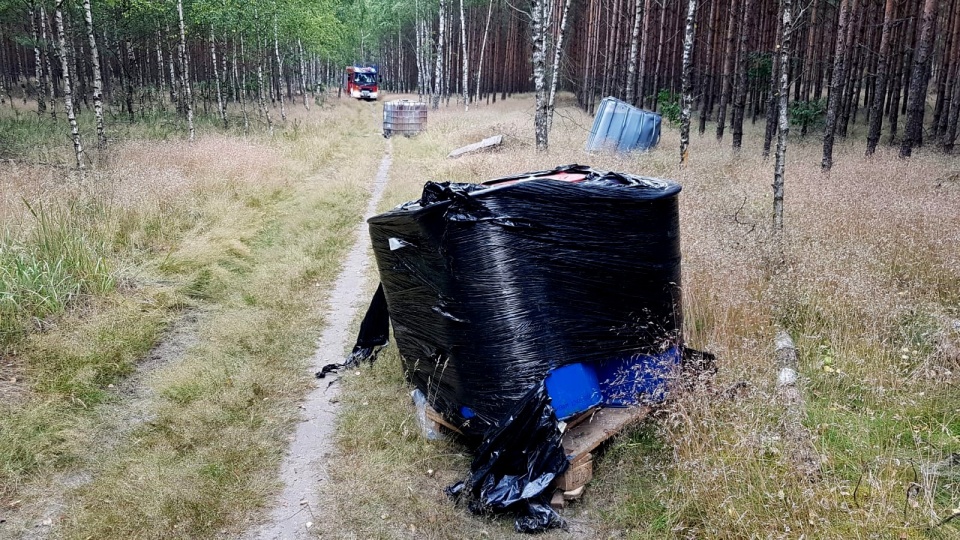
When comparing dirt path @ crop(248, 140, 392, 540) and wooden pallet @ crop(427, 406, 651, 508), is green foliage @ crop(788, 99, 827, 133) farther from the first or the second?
wooden pallet @ crop(427, 406, 651, 508)

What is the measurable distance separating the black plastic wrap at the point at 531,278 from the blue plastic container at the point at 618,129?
1244cm

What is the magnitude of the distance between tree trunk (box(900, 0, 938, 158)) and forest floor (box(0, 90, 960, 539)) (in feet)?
19.7

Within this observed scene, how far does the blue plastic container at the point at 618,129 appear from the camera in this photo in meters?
15.7

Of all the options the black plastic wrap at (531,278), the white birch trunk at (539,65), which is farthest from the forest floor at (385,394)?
the white birch trunk at (539,65)

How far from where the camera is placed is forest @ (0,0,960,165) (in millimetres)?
14406

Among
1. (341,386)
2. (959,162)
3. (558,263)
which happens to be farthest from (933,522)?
(959,162)

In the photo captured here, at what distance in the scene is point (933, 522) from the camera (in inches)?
93.7

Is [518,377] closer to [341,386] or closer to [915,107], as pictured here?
[341,386]

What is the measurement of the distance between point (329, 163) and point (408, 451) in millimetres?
13639

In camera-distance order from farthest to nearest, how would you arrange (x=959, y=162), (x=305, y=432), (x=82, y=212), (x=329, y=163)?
(x=329, y=163)
(x=959, y=162)
(x=82, y=212)
(x=305, y=432)

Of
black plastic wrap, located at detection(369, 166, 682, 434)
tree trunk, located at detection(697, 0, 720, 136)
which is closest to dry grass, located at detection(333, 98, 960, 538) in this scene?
black plastic wrap, located at detection(369, 166, 682, 434)

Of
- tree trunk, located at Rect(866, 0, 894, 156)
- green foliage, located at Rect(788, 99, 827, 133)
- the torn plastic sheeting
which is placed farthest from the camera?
green foliage, located at Rect(788, 99, 827, 133)

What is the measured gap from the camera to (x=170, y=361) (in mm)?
5129

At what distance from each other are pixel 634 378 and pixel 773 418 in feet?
2.48
